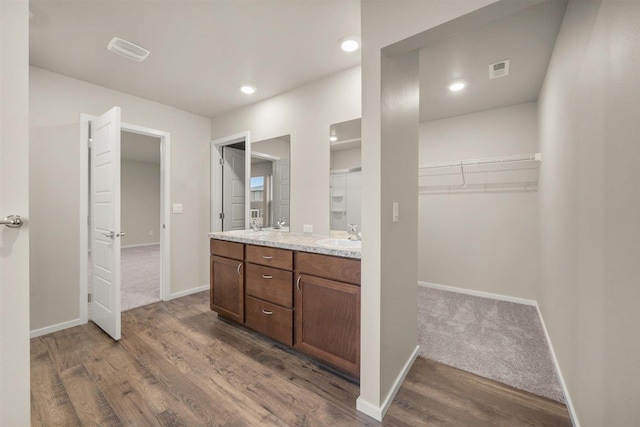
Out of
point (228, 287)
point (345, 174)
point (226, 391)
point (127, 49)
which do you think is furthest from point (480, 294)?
point (127, 49)

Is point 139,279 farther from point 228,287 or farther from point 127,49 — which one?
point 127,49

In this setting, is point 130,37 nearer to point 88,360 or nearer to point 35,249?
point 35,249

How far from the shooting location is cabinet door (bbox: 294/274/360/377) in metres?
1.76

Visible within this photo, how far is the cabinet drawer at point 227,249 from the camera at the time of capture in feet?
8.30

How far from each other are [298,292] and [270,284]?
0.32m

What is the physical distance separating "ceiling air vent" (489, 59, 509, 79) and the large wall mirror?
1.27 metres

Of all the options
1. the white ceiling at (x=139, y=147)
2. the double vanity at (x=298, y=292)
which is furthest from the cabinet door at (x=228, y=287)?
the white ceiling at (x=139, y=147)

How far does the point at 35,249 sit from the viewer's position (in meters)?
2.55

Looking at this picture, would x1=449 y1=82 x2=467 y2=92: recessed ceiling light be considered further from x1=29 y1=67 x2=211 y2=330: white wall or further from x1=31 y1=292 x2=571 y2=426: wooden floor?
x1=29 y1=67 x2=211 y2=330: white wall

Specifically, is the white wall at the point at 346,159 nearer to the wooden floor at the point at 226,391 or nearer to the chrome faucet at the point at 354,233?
the chrome faucet at the point at 354,233

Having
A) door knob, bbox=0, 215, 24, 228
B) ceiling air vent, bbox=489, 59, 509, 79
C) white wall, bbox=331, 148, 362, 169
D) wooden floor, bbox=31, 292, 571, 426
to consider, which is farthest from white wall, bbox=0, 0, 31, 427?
ceiling air vent, bbox=489, 59, 509, 79

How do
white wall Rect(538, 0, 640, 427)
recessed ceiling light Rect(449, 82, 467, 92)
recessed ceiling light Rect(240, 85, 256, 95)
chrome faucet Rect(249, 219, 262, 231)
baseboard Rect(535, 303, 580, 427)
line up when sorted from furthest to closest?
chrome faucet Rect(249, 219, 262, 231) → recessed ceiling light Rect(240, 85, 256, 95) → recessed ceiling light Rect(449, 82, 467, 92) → baseboard Rect(535, 303, 580, 427) → white wall Rect(538, 0, 640, 427)

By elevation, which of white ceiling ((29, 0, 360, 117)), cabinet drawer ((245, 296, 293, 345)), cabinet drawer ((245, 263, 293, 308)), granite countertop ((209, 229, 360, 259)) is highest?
white ceiling ((29, 0, 360, 117))

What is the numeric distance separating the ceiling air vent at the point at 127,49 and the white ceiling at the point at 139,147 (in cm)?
278
